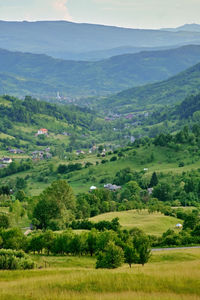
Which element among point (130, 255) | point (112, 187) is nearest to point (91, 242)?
point (130, 255)

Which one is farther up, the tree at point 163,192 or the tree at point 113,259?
the tree at point 113,259

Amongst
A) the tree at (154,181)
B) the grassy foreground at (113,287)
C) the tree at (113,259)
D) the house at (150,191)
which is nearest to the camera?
the grassy foreground at (113,287)

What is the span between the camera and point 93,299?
20.8m

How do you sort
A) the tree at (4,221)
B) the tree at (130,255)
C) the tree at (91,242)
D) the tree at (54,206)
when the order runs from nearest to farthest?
the tree at (130,255), the tree at (91,242), the tree at (4,221), the tree at (54,206)

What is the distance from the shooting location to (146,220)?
8912 cm

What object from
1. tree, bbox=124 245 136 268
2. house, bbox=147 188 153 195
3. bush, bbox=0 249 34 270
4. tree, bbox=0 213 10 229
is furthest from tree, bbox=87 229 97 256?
house, bbox=147 188 153 195

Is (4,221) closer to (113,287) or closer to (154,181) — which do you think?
(113,287)

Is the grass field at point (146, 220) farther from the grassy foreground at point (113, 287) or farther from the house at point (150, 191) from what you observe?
the grassy foreground at point (113, 287)

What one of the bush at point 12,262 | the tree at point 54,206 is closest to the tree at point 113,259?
the bush at point 12,262

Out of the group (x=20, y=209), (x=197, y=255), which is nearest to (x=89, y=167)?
(x=20, y=209)

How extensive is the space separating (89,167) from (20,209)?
86.1 meters

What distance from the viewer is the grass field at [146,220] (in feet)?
266

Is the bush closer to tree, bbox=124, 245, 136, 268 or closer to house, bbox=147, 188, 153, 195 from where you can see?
tree, bbox=124, 245, 136, 268

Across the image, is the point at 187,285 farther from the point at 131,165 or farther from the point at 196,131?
the point at 196,131
